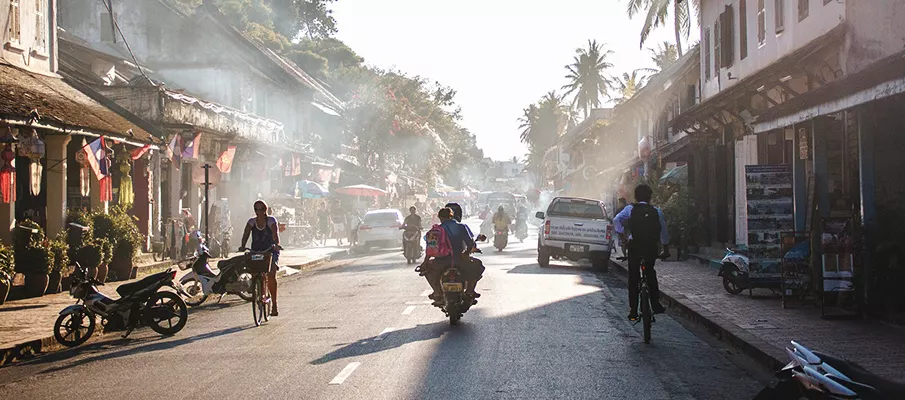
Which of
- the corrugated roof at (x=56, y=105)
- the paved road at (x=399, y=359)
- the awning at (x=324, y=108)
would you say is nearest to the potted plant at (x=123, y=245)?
the corrugated roof at (x=56, y=105)

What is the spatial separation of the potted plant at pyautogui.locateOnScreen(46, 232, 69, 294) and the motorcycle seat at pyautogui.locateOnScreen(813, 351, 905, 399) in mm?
16030

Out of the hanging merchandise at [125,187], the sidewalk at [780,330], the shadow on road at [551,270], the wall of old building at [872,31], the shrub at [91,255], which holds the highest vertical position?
the wall of old building at [872,31]

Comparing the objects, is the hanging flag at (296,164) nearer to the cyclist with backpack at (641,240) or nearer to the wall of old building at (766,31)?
the wall of old building at (766,31)

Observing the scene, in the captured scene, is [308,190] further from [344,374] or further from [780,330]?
[344,374]

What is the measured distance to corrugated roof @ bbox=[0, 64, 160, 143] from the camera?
695 inches

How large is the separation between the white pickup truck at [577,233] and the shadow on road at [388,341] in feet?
41.9

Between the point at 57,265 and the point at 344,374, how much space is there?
10.9 meters

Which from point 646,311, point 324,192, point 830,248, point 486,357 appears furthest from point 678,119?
point 324,192

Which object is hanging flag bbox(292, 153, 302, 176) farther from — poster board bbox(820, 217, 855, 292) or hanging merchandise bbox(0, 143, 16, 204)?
poster board bbox(820, 217, 855, 292)

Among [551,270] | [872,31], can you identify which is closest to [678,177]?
[551,270]

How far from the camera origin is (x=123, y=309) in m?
13.3

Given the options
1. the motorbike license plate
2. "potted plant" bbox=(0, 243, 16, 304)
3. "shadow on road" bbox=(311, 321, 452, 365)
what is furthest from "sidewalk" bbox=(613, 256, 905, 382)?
"potted plant" bbox=(0, 243, 16, 304)

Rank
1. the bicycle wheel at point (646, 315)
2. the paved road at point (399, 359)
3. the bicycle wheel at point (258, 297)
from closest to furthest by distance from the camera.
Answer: the paved road at point (399, 359)
the bicycle wheel at point (646, 315)
the bicycle wheel at point (258, 297)

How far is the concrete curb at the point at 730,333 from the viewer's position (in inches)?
412
